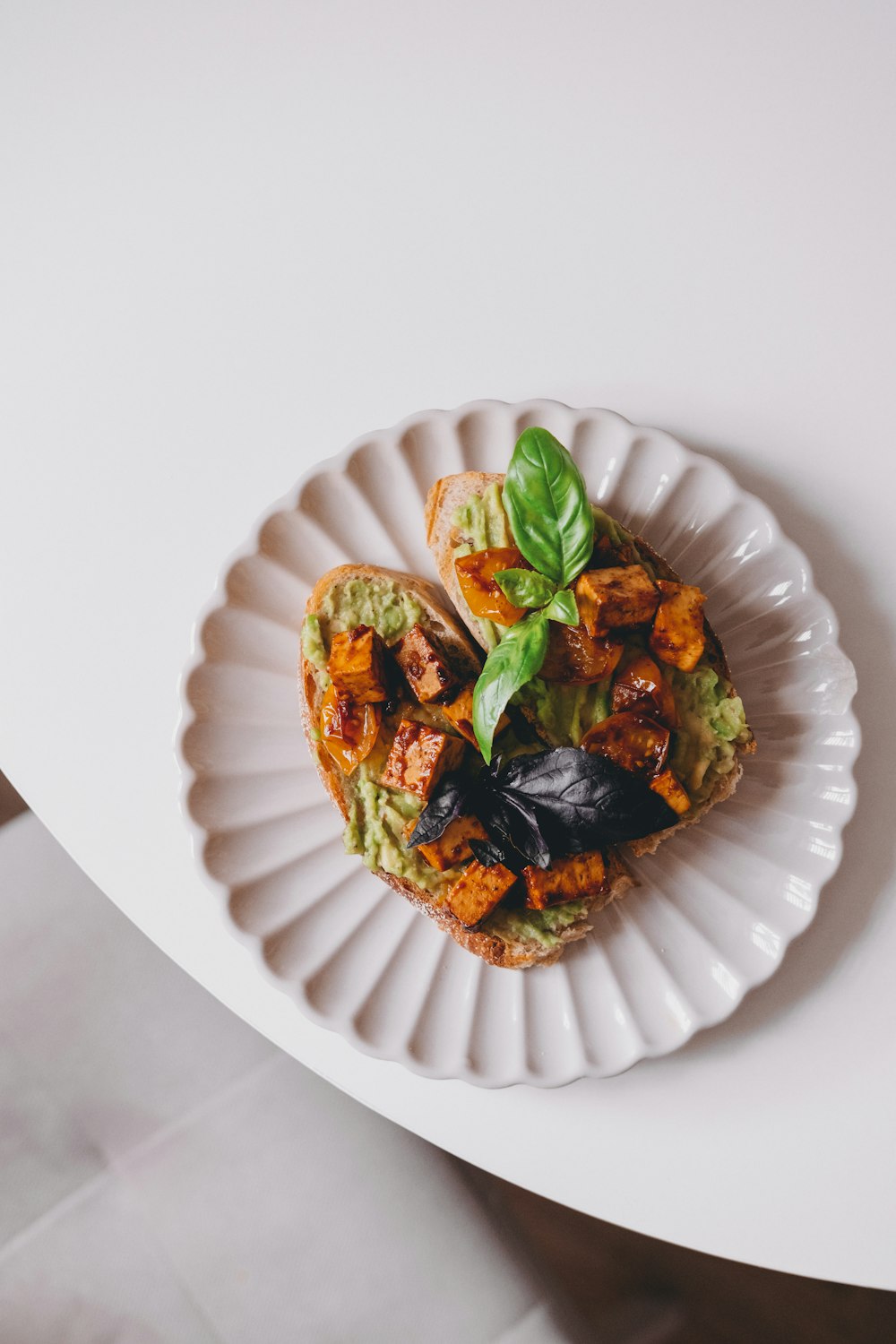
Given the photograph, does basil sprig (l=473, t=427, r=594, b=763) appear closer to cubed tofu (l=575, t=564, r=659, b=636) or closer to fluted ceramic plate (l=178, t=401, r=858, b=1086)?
cubed tofu (l=575, t=564, r=659, b=636)

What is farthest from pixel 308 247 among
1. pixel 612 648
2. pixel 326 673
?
pixel 612 648

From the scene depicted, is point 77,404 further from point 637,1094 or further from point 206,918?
point 637,1094

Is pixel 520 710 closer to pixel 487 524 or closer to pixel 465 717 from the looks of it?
pixel 465 717

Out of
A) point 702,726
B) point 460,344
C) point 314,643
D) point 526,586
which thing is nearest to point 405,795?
point 314,643

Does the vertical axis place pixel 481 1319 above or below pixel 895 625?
below

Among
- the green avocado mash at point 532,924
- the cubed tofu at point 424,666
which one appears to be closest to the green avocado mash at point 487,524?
the cubed tofu at point 424,666

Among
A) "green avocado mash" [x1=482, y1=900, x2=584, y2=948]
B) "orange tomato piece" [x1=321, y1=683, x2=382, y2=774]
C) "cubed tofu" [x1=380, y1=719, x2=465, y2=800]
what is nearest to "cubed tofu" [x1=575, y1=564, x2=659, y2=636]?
"cubed tofu" [x1=380, y1=719, x2=465, y2=800]
